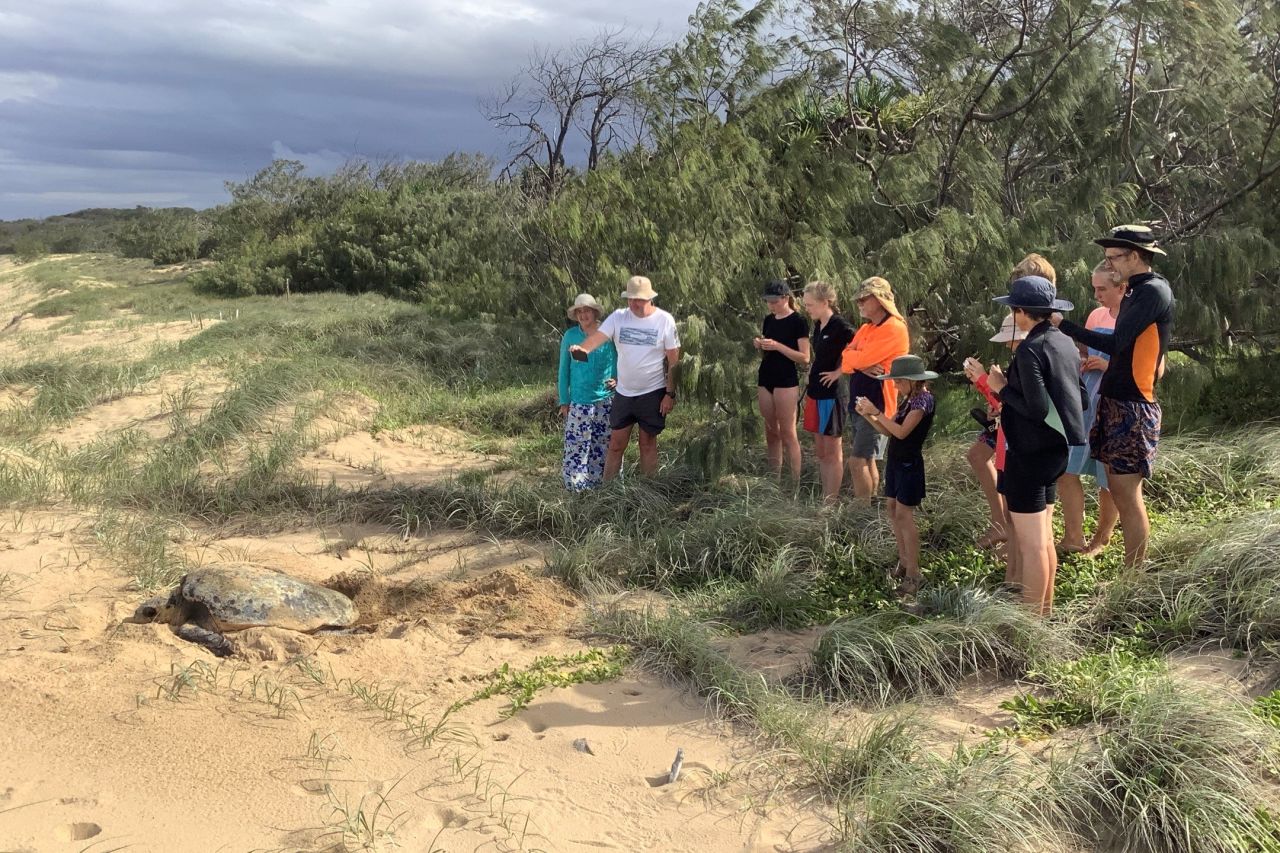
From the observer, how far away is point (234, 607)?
434 centimetres

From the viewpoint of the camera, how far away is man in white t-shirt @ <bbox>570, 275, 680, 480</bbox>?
5941 millimetres

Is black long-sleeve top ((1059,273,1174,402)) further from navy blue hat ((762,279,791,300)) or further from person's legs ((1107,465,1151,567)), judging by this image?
navy blue hat ((762,279,791,300))

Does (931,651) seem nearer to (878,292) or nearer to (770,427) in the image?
(878,292)

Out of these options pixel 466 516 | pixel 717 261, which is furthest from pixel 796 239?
pixel 466 516

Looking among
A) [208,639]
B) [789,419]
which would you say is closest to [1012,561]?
[789,419]

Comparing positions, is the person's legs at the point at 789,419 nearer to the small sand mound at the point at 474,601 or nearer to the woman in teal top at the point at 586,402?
the woman in teal top at the point at 586,402

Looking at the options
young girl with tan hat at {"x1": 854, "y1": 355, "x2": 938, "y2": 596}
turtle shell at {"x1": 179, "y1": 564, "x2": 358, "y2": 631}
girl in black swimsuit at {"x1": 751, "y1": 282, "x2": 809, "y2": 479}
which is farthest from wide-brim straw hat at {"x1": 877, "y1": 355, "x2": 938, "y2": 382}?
turtle shell at {"x1": 179, "y1": 564, "x2": 358, "y2": 631}

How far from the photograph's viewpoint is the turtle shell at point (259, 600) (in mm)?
4324

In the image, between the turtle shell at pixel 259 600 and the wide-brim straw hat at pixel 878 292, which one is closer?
the turtle shell at pixel 259 600

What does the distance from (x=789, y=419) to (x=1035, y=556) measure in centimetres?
221

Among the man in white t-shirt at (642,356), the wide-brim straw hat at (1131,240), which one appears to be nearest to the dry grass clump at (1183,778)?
the wide-brim straw hat at (1131,240)

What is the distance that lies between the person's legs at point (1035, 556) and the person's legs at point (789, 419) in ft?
6.73

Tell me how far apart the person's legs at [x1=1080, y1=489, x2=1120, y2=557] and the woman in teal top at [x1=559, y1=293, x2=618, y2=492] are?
Answer: 2.86 meters

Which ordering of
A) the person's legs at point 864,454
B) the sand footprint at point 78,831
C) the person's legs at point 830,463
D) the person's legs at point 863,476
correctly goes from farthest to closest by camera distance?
the person's legs at point 830,463 < the person's legs at point 863,476 < the person's legs at point 864,454 < the sand footprint at point 78,831
